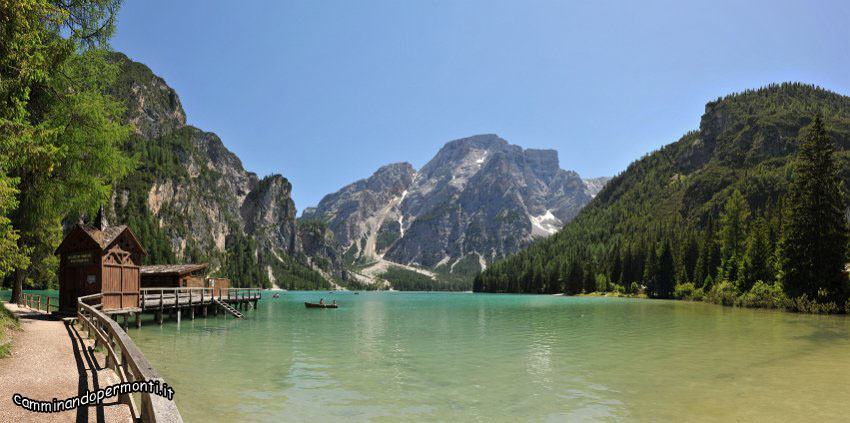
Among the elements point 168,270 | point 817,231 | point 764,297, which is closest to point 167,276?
point 168,270

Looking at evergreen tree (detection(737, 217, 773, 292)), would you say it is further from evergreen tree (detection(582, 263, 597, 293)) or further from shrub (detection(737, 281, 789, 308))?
evergreen tree (detection(582, 263, 597, 293))

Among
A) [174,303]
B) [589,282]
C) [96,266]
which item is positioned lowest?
[589,282]

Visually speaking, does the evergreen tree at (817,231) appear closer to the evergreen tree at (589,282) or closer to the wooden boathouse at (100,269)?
the wooden boathouse at (100,269)

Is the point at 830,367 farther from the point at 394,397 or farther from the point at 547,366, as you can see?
the point at 394,397

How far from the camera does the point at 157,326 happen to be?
44594mm

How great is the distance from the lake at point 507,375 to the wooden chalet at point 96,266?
3692 millimetres

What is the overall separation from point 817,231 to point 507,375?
57158mm

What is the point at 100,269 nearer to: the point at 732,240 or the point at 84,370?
the point at 84,370

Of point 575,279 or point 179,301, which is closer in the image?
point 179,301

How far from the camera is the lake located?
53.1 feet

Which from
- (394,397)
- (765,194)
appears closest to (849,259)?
(394,397)

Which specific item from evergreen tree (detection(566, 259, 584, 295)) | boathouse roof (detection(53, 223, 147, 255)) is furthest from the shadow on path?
evergreen tree (detection(566, 259, 584, 295))

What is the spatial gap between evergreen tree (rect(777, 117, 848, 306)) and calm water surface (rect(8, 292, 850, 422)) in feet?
78.3

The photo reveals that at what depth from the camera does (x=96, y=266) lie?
3725cm
